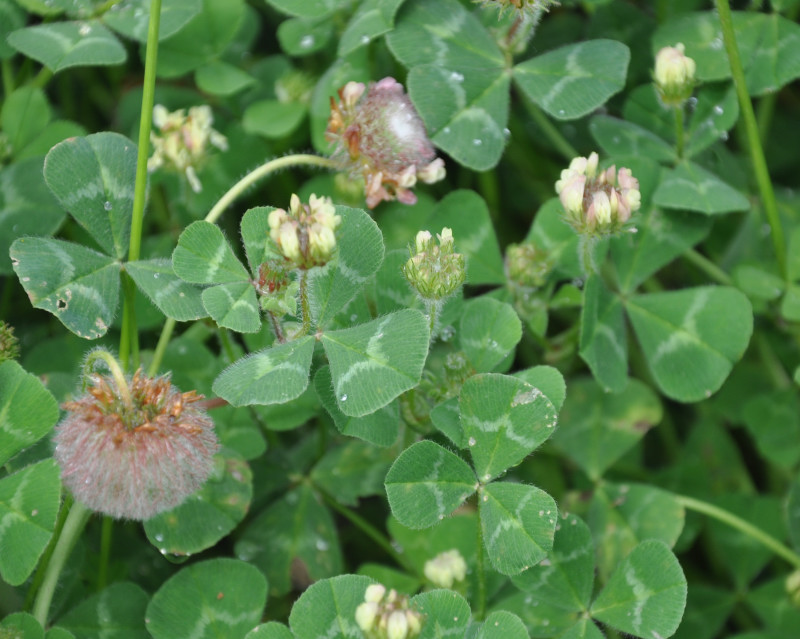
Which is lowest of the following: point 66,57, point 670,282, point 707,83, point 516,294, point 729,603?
point 729,603

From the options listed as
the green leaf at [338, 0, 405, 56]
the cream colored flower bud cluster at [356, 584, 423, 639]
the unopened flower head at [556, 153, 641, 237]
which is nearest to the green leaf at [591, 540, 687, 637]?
the cream colored flower bud cluster at [356, 584, 423, 639]

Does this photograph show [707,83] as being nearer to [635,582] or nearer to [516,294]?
[516,294]

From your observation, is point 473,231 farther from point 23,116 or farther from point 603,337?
point 23,116

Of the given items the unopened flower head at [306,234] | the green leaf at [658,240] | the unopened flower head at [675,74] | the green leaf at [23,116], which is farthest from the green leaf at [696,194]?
the green leaf at [23,116]

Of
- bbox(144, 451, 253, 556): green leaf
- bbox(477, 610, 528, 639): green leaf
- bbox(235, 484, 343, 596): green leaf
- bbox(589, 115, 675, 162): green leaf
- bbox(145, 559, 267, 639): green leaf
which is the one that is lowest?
bbox(235, 484, 343, 596): green leaf

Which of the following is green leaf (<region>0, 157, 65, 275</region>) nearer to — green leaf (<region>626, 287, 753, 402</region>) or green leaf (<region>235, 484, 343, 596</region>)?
green leaf (<region>235, 484, 343, 596</region>)

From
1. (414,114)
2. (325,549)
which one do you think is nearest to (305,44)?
(414,114)
